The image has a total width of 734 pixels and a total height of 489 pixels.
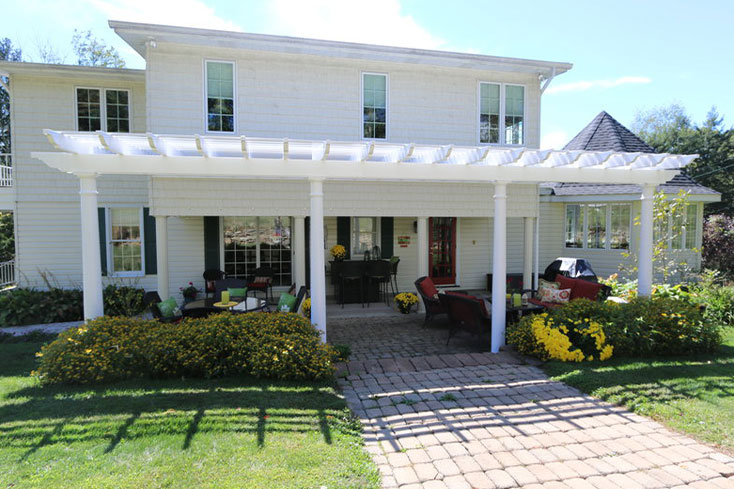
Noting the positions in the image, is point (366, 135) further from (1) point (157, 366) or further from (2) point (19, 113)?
(2) point (19, 113)

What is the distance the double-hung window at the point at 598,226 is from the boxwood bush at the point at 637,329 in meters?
7.07

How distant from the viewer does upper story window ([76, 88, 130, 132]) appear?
10477mm

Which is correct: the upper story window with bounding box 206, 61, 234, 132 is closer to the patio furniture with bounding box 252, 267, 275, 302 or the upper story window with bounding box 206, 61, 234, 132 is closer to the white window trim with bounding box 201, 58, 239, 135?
the white window trim with bounding box 201, 58, 239, 135

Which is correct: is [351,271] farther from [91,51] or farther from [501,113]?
[91,51]

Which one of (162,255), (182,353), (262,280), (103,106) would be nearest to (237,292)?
(162,255)

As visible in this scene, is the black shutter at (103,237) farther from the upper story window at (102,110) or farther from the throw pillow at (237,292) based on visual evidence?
the throw pillow at (237,292)

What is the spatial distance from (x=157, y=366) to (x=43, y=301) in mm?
6414

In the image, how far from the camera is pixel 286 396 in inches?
176

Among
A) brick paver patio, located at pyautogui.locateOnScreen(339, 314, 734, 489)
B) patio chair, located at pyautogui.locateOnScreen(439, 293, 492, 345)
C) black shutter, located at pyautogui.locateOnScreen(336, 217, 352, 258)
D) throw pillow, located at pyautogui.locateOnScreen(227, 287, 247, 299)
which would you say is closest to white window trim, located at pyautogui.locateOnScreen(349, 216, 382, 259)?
black shutter, located at pyautogui.locateOnScreen(336, 217, 352, 258)

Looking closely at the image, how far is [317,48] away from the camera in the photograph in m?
9.04

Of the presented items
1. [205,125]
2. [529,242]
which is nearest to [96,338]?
[205,125]

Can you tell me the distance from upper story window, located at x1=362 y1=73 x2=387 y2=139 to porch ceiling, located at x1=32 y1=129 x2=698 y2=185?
12.8ft

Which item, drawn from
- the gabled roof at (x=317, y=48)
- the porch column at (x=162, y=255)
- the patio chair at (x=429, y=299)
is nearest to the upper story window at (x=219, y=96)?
the gabled roof at (x=317, y=48)

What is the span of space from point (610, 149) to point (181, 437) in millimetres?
14402
